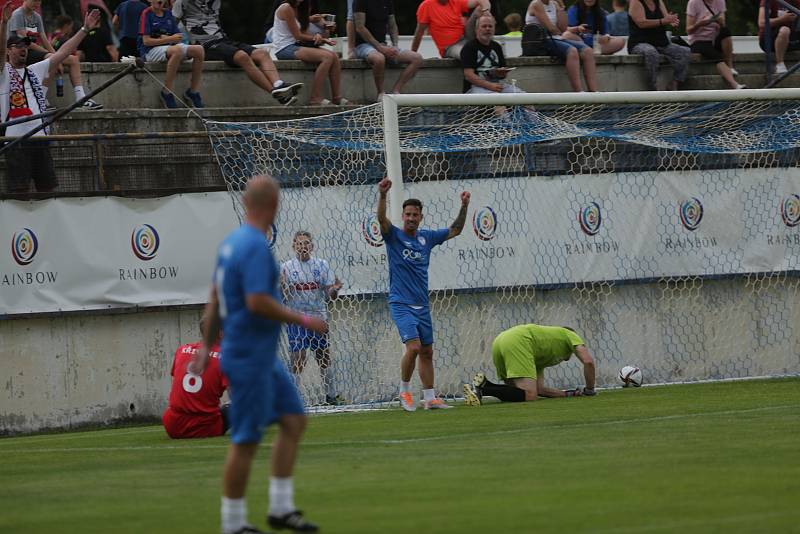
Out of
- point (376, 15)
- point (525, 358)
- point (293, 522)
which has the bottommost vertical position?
point (525, 358)

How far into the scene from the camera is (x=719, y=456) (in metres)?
10.4

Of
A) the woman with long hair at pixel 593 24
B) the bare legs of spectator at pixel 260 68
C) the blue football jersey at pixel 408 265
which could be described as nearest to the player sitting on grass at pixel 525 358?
the blue football jersey at pixel 408 265

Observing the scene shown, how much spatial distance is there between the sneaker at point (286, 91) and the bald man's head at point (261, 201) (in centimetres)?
1220

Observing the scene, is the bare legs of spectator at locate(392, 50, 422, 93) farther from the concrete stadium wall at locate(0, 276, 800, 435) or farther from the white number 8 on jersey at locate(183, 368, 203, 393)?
the white number 8 on jersey at locate(183, 368, 203, 393)

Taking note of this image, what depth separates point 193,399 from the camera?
13891 millimetres

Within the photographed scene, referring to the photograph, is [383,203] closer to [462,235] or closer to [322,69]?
[462,235]

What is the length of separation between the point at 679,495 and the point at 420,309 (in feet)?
24.8

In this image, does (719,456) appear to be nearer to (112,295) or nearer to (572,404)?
(572,404)

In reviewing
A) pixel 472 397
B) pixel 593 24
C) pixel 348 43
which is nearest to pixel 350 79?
pixel 348 43

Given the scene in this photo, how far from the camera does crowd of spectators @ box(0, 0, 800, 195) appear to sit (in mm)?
19156

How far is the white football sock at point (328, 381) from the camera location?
57.1ft

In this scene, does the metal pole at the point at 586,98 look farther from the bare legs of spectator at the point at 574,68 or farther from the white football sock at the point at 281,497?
the white football sock at the point at 281,497

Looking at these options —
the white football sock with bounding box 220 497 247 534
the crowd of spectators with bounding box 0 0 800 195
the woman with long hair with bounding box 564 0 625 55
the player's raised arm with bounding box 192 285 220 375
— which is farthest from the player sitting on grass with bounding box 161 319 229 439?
the woman with long hair with bounding box 564 0 625 55

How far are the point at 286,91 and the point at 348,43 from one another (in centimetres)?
241
